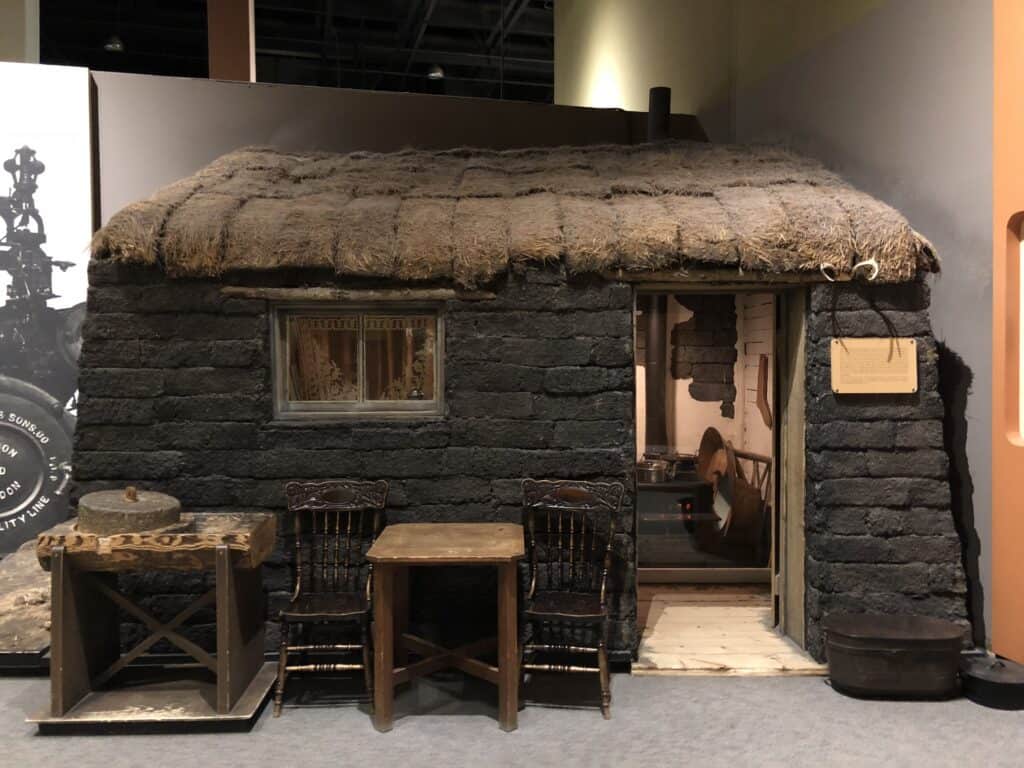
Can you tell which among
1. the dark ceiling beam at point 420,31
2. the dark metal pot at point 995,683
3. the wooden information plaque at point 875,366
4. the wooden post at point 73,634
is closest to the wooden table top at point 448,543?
the wooden post at point 73,634

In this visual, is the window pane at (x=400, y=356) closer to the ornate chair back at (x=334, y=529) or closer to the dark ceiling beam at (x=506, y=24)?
the ornate chair back at (x=334, y=529)

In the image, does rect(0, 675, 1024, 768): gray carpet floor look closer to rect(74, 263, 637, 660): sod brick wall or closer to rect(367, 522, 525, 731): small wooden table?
rect(367, 522, 525, 731): small wooden table

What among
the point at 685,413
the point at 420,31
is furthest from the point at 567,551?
the point at 420,31

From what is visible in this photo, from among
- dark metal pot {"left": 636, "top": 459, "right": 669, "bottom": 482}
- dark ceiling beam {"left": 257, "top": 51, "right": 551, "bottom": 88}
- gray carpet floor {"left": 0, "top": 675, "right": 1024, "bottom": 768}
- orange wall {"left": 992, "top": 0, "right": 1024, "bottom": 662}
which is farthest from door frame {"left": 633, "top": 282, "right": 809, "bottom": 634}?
dark ceiling beam {"left": 257, "top": 51, "right": 551, "bottom": 88}

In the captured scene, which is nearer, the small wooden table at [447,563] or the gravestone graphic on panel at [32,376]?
the small wooden table at [447,563]

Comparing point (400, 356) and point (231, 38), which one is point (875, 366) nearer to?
point (400, 356)

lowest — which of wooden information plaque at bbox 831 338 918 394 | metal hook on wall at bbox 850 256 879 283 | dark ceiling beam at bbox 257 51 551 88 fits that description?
wooden information plaque at bbox 831 338 918 394

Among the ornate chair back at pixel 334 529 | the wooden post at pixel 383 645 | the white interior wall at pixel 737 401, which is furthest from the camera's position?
the white interior wall at pixel 737 401

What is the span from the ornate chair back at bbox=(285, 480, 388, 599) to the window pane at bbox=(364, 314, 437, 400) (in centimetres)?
51

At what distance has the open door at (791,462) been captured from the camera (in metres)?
4.74

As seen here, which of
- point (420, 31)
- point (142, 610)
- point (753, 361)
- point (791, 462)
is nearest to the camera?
point (142, 610)

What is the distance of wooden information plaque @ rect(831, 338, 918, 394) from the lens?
452cm

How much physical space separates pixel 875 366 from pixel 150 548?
11.8 feet

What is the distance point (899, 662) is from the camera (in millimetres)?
4168
